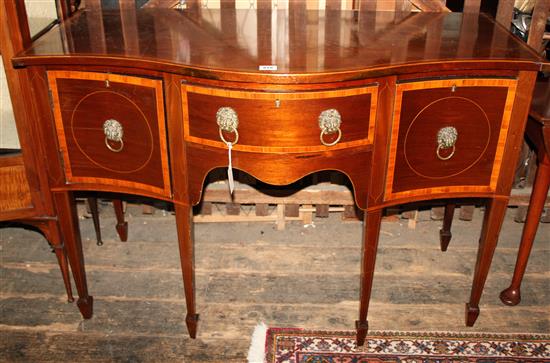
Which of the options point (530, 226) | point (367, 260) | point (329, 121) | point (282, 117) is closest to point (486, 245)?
point (530, 226)

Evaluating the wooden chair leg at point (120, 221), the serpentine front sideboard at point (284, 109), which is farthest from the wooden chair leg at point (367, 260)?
the wooden chair leg at point (120, 221)

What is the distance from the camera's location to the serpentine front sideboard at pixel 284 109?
1723 millimetres

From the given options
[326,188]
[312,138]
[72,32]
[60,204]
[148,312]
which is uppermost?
[72,32]

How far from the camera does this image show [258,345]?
7.23 feet

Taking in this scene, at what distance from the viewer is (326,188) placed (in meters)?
2.76

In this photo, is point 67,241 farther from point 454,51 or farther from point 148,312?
point 454,51

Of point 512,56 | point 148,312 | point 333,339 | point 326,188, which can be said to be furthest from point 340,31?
point 148,312

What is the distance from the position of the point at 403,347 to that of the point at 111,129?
1.29 meters

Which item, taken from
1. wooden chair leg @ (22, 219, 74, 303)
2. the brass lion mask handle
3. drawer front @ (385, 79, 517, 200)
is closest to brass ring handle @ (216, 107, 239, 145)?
drawer front @ (385, 79, 517, 200)

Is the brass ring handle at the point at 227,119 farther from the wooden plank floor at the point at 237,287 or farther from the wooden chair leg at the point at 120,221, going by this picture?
the wooden chair leg at the point at 120,221

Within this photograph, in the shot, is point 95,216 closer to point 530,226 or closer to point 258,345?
point 258,345

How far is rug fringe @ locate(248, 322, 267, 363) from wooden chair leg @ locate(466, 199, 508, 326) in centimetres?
78

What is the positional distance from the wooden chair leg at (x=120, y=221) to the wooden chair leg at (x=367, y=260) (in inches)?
46.2

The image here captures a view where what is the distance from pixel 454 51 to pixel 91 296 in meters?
1.61
